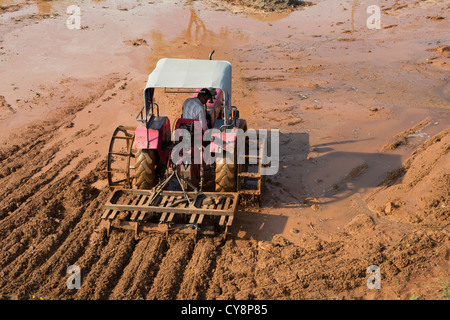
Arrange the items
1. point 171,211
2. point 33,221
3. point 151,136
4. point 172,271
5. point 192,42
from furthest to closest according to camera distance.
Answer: point 192,42
point 33,221
point 151,136
point 171,211
point 172,271

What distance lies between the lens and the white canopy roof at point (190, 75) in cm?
729

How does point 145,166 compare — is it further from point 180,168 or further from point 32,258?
point 32,258

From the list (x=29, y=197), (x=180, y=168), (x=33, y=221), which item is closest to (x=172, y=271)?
(x=180, y=168)

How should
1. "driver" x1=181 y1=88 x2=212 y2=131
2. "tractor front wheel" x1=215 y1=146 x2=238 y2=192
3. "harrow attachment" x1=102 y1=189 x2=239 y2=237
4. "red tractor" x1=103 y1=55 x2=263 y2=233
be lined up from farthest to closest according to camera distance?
1. "driver" x1=181 y1=88 x2=212 y2=131
2. "tractor front wheel" x1=215 y1=146 x2=238 y2=192
3. "red tractor" x1=103 y1=55 x2=263 y2=233
4. "harrow attachment" x1=102 y1=189 x2=239 y2=237

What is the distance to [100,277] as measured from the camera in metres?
6.37

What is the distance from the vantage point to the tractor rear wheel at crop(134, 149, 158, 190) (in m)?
7.51

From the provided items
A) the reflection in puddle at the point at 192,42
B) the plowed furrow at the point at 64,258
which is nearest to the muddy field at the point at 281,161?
the plowed furrow at the point at 64,258

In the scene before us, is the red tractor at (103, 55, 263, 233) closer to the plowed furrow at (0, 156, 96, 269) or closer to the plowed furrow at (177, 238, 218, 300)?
the plowed furrow at (177, 238, 218, 300)

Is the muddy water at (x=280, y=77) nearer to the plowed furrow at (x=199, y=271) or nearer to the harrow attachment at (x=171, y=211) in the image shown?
the harrow attachment at (x=171, y=211)

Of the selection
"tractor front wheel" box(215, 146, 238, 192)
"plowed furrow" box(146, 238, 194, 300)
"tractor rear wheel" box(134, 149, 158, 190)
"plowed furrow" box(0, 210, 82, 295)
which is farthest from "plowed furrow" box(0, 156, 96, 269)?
"tractor front wheel" box(215, 146, 238, 192)

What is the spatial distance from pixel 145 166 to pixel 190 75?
5.81ft

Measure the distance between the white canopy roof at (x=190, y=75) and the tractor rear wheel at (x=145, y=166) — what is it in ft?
3.77

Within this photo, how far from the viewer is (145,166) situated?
7516 mm

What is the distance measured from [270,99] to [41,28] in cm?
1353
